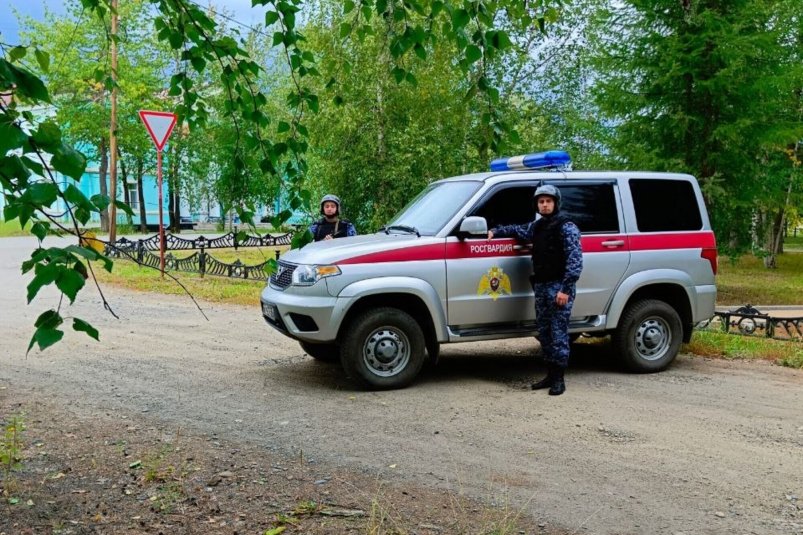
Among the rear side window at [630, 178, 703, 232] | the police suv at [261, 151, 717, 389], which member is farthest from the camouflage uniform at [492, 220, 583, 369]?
the rear side window at [630, 178, 703, 232]

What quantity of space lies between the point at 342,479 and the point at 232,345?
4.93 meters

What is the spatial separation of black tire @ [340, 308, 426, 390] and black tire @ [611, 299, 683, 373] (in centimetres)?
229

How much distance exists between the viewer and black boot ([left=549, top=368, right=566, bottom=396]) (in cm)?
680

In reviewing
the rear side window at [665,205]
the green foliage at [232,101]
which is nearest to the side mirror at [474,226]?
the green foliage at [232,101]

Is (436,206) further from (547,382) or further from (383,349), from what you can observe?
(547,382)

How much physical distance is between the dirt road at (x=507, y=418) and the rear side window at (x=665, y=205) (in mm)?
1625

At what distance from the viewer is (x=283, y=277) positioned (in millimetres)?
7125

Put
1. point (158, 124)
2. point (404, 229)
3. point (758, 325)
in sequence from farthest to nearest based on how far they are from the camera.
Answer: point (158, 124) < point (758, 325) < point (404, 229)

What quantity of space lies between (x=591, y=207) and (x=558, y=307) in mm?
1365

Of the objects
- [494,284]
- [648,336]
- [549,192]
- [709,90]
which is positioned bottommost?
[648,336]

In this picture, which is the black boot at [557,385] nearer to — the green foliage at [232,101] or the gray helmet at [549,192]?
the gray helmet at [549,192]

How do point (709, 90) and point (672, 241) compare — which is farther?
point (709, 90)

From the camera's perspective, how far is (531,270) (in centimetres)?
724

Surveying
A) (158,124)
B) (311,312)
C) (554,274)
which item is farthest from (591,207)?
(158,124)
